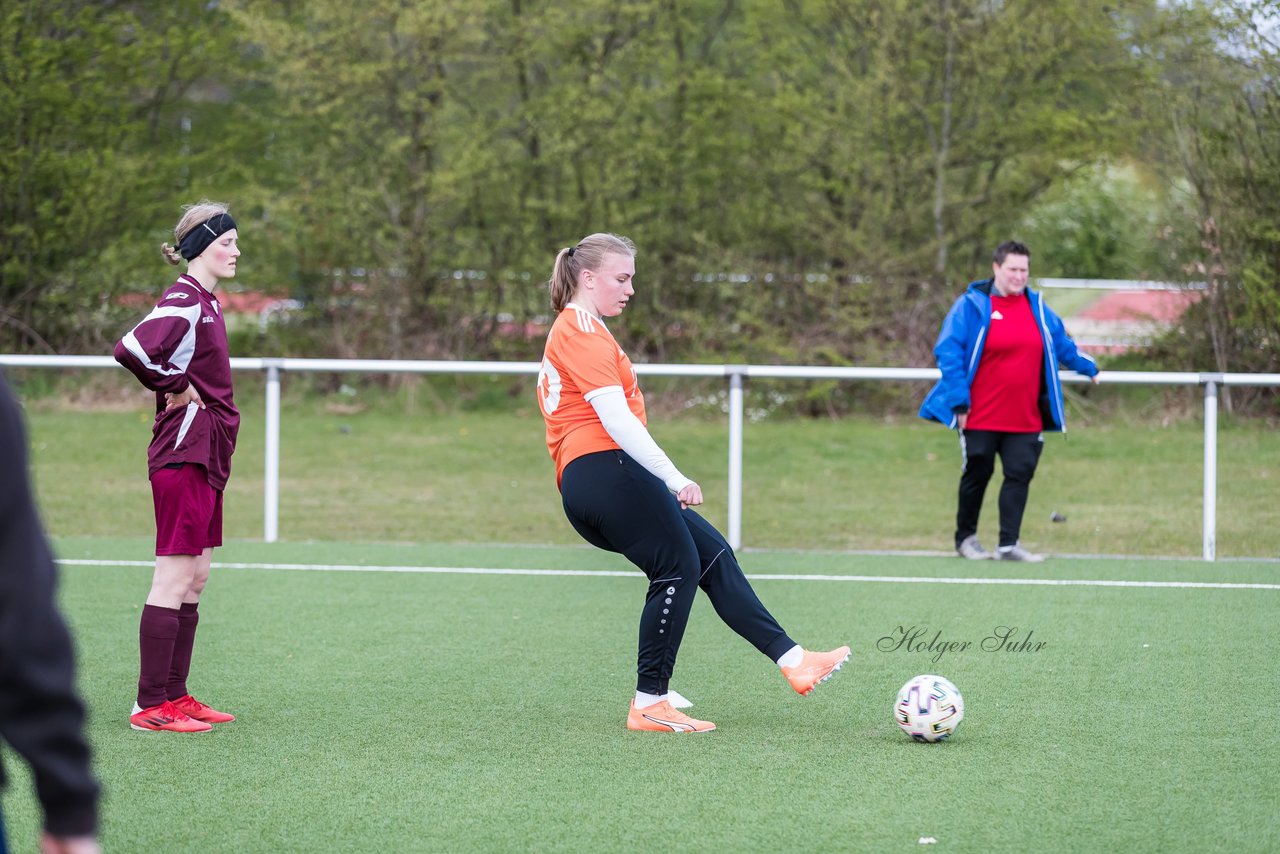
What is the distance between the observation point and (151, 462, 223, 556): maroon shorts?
17.0ft

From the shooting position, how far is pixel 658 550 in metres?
5.14

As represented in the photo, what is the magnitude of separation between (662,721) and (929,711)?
35.8 inches

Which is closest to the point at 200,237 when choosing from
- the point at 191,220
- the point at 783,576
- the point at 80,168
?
the point at 191,220

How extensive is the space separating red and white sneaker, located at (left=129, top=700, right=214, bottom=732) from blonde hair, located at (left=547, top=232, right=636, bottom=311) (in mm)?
1932

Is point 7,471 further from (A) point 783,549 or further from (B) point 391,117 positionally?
(B) point 391,117

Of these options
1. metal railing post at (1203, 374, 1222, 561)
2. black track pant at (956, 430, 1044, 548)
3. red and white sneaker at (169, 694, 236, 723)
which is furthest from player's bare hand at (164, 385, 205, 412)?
metal railing post at (1203, 374, 1222, 561)

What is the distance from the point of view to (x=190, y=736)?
514 cm

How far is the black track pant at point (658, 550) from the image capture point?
5078mm

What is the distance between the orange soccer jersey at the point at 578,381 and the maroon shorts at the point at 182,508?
4.01 feet

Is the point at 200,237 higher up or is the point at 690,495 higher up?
the point at 200,237

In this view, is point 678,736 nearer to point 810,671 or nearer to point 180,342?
point 810,671

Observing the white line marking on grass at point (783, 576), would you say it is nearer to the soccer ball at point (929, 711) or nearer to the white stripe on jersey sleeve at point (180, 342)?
the soccer ball at point (929, 711)

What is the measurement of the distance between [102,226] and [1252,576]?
1362 centimetres

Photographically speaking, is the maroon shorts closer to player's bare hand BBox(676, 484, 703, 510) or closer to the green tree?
player's bare hand BBox(676, 484, 703, 510)
